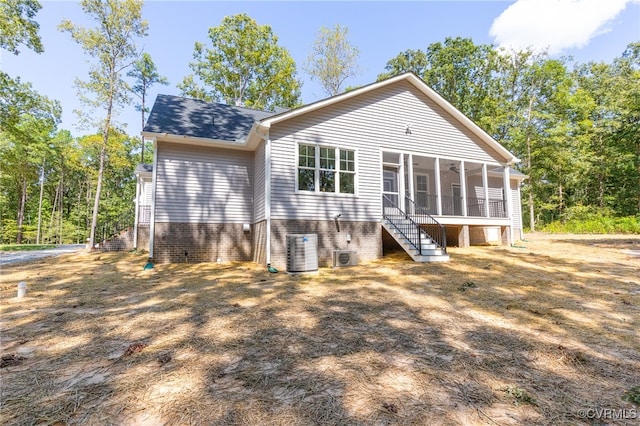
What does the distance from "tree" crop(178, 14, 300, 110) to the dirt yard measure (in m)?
23.4

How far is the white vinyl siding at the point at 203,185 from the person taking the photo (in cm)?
991

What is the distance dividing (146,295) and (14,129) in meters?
21.4

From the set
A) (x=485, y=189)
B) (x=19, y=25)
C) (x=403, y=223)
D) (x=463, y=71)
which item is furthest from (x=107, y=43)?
(x=463, y=71)

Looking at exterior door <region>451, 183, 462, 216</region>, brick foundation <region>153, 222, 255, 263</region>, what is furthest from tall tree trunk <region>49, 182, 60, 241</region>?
exterior door <region>451, 183, 462, 216</region>

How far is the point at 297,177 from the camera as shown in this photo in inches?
370

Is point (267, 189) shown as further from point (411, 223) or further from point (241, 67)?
point (241, 67)

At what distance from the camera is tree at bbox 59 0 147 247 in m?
16.0

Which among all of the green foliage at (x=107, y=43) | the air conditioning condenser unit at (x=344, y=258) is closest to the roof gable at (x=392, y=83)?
the air conditioning condenser unit at (x=344, y=258)

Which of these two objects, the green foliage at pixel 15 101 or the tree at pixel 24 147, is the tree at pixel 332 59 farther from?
the tree at pixel 24 147

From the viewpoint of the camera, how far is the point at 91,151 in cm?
2673

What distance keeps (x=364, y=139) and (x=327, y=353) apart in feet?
27.7

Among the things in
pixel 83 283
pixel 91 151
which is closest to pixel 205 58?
pixel 91 151

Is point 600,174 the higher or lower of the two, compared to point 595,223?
higher

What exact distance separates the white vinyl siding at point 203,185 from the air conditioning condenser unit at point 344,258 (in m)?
3.70
